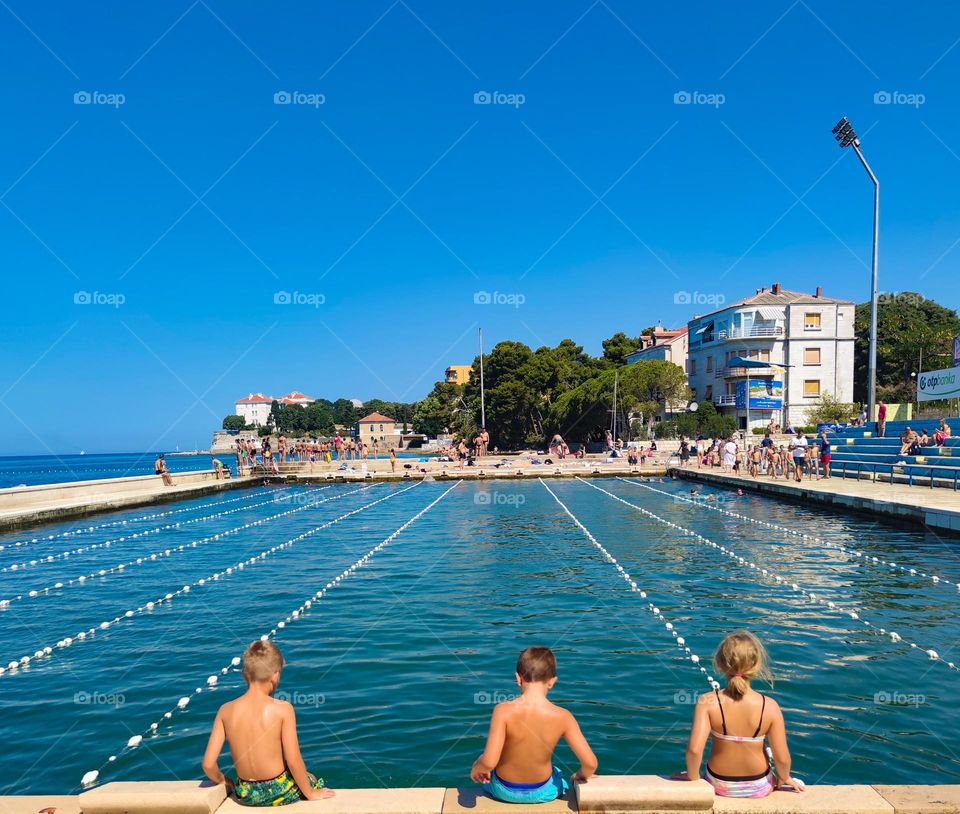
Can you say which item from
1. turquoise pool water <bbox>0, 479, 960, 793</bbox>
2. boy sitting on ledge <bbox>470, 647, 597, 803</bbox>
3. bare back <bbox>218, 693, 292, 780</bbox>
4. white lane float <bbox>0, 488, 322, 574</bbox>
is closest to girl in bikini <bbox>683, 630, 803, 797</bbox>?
boy sitting on ledge <bbox>470, 647, 597, 803</bbox>

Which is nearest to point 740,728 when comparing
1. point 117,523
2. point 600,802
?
point 600,802

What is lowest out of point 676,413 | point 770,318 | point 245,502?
point 245,502

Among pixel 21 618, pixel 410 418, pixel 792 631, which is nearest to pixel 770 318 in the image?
pixel 792 631

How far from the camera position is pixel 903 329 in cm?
7144

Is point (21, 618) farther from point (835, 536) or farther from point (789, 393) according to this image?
point (789, 393)

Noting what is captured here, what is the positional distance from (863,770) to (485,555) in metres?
10.6

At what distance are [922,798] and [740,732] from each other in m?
0.96

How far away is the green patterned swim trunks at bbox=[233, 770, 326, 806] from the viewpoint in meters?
4.04

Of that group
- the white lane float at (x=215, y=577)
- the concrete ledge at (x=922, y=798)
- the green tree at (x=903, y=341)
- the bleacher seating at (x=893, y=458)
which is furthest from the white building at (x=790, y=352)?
the concrete ledge at (x=922, y=798)

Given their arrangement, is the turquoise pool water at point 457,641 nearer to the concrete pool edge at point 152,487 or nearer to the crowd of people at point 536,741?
the crowd of people at point 536,741

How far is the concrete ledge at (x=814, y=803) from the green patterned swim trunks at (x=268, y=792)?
2333 mm

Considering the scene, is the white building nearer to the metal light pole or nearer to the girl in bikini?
the metal light pole

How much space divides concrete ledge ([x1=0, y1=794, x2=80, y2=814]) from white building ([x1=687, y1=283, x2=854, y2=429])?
58.2 meters

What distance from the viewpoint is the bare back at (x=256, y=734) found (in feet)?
13.3
